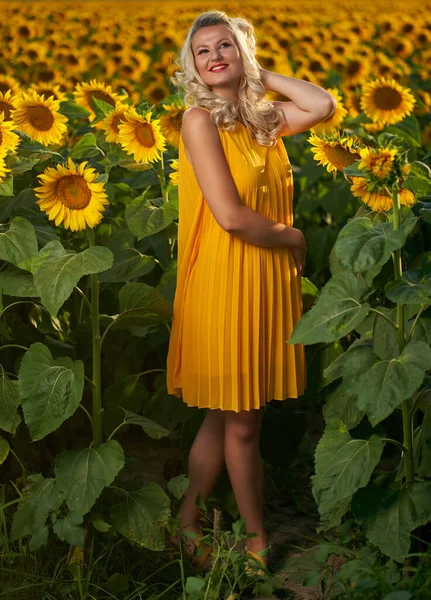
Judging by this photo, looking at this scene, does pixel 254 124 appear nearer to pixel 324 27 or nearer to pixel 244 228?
pixel 244 228

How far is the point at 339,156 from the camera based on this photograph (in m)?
2.84

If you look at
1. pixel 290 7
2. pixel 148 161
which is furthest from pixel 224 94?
pixel 290 7

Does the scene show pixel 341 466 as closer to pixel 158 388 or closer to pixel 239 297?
pixel 239 297

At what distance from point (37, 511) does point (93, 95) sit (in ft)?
4.51

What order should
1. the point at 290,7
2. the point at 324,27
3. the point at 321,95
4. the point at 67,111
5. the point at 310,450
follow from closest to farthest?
the point at 321,95, the point at 67,111, the point at 310,450, the point at 324,27, the point at 290,7

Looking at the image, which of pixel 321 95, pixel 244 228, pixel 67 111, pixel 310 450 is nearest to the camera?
pixel 244 228

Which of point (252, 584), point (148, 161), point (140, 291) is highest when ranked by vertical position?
point (148, 161)

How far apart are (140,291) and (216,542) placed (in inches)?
26.0

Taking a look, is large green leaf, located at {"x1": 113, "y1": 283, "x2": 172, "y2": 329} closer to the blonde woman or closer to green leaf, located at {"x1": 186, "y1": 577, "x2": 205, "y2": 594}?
the blonde woman

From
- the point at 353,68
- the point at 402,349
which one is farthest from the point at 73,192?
the point at 353,68

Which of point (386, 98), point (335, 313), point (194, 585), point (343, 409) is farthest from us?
point (386, 98)

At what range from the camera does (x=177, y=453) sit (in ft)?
12.1

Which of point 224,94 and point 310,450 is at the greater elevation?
point 224,94

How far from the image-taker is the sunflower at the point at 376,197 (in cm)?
263
